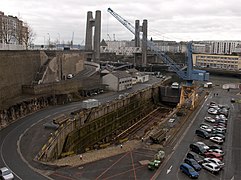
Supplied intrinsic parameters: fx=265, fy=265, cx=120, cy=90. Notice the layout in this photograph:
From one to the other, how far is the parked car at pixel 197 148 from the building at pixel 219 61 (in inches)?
2453

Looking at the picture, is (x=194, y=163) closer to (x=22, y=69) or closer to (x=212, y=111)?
(x=212, y=111)

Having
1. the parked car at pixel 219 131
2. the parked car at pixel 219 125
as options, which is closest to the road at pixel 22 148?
the parked car at pixel 219 131

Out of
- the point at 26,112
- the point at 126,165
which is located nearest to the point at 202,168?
the point at 126,165

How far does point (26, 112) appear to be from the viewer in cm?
2367

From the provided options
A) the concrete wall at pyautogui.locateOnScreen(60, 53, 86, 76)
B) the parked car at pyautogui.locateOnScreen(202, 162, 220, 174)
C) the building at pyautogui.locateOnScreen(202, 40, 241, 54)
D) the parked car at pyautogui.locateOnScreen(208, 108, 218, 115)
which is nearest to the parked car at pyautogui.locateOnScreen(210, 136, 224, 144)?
the parked car at pyautogui.locateOnScreen(202, 162, 220, 174)

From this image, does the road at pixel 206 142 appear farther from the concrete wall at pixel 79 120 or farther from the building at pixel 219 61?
the building at pixel 219 61

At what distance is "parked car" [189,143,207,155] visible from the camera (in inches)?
677

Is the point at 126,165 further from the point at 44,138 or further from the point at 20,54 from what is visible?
the point at 20,54

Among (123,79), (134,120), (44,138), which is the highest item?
(123,79)

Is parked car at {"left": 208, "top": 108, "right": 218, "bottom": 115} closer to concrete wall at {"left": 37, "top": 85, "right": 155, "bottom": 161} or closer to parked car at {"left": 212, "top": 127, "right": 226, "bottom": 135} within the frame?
parked car at {"left": 212, "top": 127, "right": 226, "bottom": 135}

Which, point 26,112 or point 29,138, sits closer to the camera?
point 29,138

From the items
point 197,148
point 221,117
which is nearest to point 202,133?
point 197,148

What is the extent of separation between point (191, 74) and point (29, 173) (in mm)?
27900

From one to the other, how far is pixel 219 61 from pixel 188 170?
2736 inches
